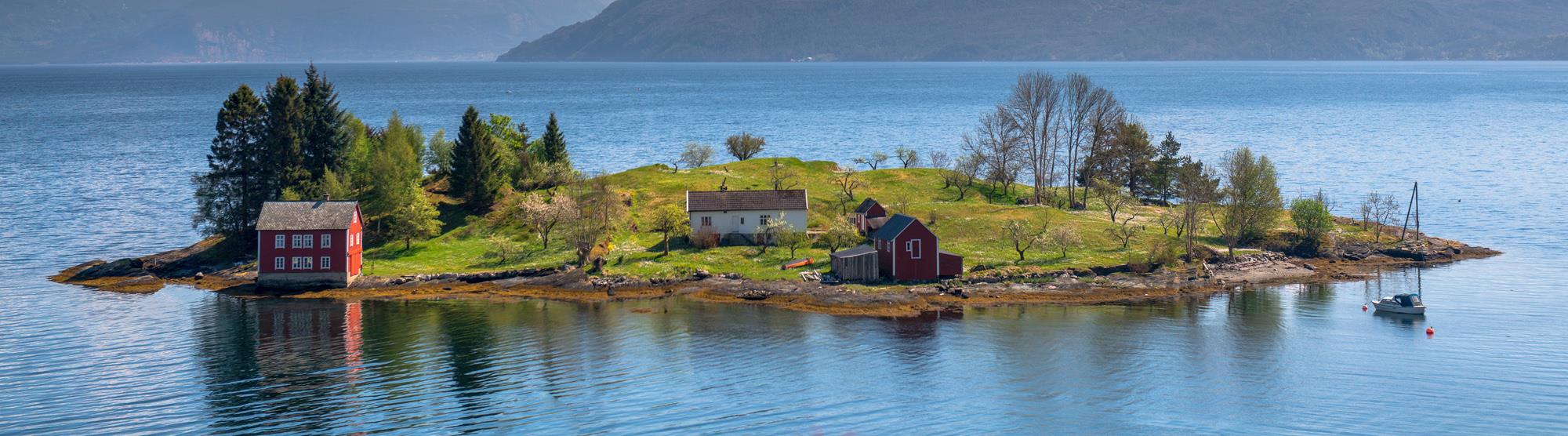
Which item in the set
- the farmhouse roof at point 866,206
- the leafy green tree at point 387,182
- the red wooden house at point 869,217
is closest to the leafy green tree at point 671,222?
the red wooden house at point 869,217

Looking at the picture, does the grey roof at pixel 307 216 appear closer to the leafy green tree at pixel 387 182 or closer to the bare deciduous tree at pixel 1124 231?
the leafy green tree at pixel 387 182

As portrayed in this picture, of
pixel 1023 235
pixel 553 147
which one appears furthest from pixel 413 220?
pixel 1023 235

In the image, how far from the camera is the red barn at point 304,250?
2940 inches

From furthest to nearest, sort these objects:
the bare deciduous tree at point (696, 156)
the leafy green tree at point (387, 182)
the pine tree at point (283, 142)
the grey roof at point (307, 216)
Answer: the bare deciduous tree at point (696, 156) < the pine tree at point (283, 142) < the leafy green tree at point (387, 182) < the grey roof at point (307, 216)

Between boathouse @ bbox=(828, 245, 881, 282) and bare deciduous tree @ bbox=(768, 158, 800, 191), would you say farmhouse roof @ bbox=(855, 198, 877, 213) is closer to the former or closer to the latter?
boathouse @ bbox=(828, 245, 881, 282)

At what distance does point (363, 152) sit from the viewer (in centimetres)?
9000

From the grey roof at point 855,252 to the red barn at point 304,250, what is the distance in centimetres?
2988

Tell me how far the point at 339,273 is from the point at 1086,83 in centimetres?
6308

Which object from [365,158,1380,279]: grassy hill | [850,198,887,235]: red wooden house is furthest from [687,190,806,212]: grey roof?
[850,198,887,235]: red wooden house

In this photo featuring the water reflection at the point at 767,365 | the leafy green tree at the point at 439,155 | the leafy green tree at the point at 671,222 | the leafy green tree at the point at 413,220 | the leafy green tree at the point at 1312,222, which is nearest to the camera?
the water reflection at the point at 767,365

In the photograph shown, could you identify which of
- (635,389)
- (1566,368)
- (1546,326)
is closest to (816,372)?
(635,389)

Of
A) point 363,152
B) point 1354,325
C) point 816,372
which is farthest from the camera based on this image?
point 363,152

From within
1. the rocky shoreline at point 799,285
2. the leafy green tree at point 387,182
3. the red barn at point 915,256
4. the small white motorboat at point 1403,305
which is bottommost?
the small white motorboat at point 1403,305

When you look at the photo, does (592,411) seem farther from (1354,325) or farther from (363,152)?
(363,152)
